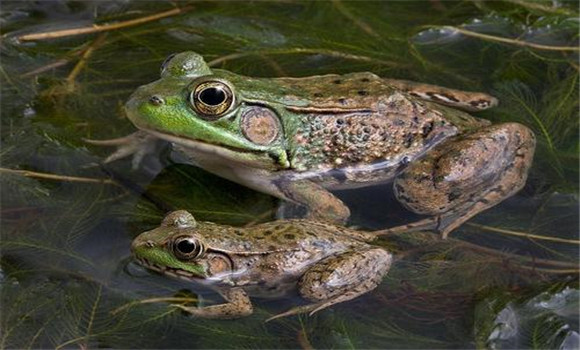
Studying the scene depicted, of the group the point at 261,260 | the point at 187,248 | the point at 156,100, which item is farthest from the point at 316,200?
the point at 156,100

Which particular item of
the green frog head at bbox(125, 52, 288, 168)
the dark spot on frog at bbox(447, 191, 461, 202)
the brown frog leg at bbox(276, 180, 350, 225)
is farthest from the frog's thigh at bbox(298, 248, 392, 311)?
the green frog head at bbox(125, 52, 288, 168)

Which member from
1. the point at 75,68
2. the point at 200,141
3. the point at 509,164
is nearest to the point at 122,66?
the point at 75,68

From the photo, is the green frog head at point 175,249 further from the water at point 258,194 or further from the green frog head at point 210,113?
the green frog head at point 210,113

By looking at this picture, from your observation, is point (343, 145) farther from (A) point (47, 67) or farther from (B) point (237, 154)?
(A) point (47, 67)

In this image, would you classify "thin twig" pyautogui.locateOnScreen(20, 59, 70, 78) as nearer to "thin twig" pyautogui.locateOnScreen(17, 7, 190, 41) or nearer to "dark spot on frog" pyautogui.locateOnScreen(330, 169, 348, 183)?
"thin twig" pyautogui.locateOnScreen(17, 7, 190, 41)

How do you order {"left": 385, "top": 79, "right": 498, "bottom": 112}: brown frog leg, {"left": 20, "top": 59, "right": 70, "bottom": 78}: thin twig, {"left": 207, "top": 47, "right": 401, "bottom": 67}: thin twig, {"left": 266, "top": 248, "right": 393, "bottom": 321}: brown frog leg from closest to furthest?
1. {"left": 266, "top": 248, "right": 393, "bottom": 321}: brown frog leg
2. {"left": 385, "top": 79, "right": 498, "bottom": 112}: brown frog leg
3. {"left": 20, "top": 59, "right": 70, "bottom": 78}: thin twig
4. {"left": 207, "top": 47, "right": 401, "bottom": 67}: thin twig

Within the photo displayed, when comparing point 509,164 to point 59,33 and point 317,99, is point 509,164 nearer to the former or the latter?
point 317,99
